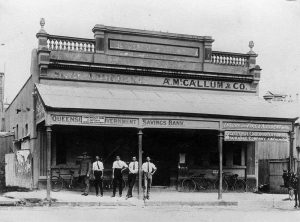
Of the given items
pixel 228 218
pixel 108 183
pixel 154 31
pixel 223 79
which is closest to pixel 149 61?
pixel 154 31

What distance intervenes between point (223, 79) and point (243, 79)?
1052mm

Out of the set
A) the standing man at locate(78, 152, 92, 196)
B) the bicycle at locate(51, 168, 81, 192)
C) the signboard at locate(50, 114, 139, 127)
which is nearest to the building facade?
the signboard at locate(50, 114, 139, 127)

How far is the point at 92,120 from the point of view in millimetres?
18219

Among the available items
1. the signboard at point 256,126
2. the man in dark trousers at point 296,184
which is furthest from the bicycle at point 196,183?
the man in dark trousers at point 296,184

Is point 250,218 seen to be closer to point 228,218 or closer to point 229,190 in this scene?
point 228,218

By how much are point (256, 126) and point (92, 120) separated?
652cm

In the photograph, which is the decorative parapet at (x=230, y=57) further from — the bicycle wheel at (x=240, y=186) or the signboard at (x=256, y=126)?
the bicycle wheel at (x=240, y=186)

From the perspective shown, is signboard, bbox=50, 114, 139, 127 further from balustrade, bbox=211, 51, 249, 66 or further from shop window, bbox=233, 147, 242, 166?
shop window, bbox=233, 147, 242, 166

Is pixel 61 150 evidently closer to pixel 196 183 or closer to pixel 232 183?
pixel 196 183

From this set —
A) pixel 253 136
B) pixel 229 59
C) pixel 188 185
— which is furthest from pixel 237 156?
pixel 229 59

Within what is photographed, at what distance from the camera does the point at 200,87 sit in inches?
913

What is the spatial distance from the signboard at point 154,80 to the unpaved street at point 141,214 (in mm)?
6888

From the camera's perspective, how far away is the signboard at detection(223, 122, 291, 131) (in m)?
20.0

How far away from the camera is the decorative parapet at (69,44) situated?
69.2ft
